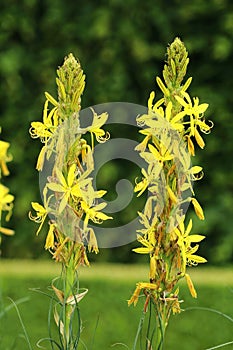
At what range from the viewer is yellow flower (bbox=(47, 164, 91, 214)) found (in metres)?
2.52

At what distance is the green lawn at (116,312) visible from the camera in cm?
542

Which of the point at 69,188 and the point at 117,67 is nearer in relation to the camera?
the point at 69,188

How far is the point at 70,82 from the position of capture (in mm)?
2609

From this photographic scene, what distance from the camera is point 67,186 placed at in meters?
2.53

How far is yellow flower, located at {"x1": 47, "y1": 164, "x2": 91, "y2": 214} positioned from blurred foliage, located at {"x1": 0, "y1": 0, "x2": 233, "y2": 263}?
5.39m

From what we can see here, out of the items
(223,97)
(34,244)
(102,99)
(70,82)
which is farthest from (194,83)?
(70,82)

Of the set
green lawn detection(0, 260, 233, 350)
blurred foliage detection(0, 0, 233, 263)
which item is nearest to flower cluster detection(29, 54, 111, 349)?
green lawn detection(0, 260, 233, 350)

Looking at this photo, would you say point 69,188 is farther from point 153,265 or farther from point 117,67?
point 117,67

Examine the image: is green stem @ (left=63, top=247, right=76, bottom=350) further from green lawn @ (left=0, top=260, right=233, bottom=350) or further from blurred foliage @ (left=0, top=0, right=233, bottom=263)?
blurred foliage @ (left=0, top=0, right=233, bottom=263)

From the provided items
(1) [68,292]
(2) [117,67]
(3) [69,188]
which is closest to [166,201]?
(3) [69,188]

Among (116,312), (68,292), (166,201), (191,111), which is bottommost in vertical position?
(68,292)

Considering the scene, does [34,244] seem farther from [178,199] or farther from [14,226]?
[178,199]

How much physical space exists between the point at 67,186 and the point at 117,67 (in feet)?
18.4

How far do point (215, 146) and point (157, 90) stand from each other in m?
0.77
